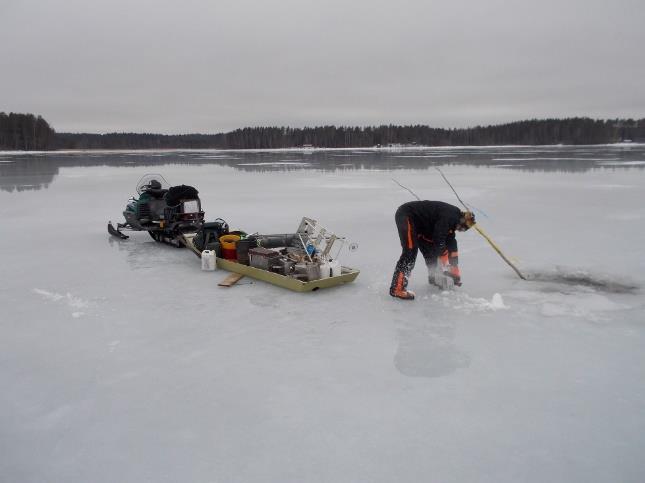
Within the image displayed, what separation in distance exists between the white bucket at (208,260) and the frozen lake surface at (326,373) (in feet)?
0.66

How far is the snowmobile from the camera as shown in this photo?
27.6ft

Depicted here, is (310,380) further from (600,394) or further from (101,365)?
(600,394)

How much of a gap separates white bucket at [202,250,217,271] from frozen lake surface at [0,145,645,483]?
200mm

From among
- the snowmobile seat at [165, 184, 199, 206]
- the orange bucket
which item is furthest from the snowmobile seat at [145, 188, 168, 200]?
the orange bucket

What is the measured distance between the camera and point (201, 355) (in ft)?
13.1

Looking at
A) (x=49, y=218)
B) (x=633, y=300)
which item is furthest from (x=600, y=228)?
(x=49, y=218)

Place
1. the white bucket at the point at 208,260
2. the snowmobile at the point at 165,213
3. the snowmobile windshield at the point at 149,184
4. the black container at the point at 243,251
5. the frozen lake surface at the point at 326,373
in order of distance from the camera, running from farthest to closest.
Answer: the snowmobile windshield at the point at 149,184 < the snowmobile at the point at 165,213 < the white bucket at the point at 208,260 < the black container at the point at 243,251 < the frozen lake surface at the point at 326,373

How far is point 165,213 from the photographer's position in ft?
27.7

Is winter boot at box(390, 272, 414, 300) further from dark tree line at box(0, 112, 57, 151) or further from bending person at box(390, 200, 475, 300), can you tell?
dark tree line at box(0, 112, 57, 151)

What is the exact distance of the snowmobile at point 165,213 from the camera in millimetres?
8406

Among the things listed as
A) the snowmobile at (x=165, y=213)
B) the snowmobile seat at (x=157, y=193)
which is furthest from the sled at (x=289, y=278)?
the snowmobile seat at (x=157, y=193)

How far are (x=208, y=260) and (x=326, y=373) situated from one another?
361cm

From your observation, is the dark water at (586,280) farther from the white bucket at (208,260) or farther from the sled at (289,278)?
the white bucket at (208,260)

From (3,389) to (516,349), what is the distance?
3.89 meters
